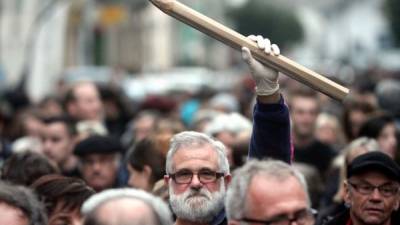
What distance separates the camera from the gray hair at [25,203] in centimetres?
662

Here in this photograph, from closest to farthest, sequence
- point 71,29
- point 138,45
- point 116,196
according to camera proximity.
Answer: point 116,196 < point 71,29 < point 138,45

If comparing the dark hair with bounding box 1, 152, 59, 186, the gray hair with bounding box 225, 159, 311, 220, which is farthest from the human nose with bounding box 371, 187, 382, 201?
the dark hair with bounding box 1, 152, 59, 186

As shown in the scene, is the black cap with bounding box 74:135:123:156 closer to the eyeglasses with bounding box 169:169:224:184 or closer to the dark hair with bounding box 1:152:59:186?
the dark hair with bounding box 1:152:59:186

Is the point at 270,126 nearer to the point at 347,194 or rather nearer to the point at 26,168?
the point at 347,194

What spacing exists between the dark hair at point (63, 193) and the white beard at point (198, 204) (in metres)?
0.90

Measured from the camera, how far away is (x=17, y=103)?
22.1m

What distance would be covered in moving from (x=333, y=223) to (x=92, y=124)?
637cm

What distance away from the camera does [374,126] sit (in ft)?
38.1

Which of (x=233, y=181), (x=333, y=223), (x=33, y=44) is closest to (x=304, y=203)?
(x=233, y=181)

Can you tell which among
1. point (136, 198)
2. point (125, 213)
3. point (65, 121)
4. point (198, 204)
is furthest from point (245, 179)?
point (65, 121)

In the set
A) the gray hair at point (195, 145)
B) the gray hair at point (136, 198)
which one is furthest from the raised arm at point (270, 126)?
the gray hair at point (136, 198)

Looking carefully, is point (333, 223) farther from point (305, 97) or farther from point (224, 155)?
point (305, 97)

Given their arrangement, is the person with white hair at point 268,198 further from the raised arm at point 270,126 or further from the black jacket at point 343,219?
the black jacket at point 343,219

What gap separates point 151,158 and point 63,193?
1.34 m
